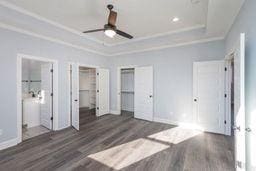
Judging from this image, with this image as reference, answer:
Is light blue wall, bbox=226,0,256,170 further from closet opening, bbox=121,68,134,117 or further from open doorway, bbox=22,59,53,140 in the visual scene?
closet opening, bbox=121,68,134,117

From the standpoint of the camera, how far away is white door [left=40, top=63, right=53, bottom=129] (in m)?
4.23

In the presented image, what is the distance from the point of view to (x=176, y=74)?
15.5 ft

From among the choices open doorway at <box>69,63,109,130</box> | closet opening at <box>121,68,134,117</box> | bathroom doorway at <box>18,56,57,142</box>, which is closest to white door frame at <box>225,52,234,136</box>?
closet opening at <box>121,68,134,117</box>

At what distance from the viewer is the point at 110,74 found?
6445 mm

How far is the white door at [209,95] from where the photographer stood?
390 centimetres

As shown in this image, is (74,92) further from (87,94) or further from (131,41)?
(87,94)

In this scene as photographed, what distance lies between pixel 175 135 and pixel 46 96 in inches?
168

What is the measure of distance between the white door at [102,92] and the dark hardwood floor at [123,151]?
5.90 ft

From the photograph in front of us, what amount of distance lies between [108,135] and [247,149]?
303 centimetres

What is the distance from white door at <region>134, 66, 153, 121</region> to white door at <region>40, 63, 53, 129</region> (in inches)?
125

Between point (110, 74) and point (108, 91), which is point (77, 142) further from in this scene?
point (110, 74)

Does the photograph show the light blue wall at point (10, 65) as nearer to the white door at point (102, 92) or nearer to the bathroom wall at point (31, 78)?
the white door at point (102, 92)

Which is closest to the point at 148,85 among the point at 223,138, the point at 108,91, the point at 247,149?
the point at 108,91

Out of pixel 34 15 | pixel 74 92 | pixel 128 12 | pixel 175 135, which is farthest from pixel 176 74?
pixel 34 15
